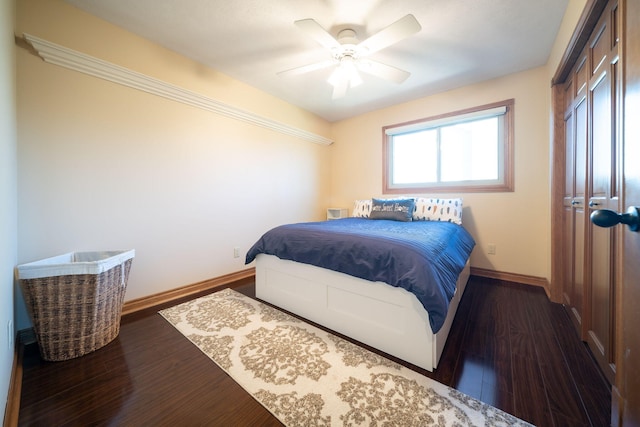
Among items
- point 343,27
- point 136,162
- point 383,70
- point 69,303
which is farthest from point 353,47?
point 69,303

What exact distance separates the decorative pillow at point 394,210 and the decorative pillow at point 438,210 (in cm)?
10

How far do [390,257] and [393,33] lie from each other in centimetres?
157

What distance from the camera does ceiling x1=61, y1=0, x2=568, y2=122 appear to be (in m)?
1.72

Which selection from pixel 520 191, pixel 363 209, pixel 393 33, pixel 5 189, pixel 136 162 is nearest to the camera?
pixel 5 189

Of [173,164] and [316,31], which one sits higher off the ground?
[316,31]

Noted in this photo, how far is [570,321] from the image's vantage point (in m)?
1.75

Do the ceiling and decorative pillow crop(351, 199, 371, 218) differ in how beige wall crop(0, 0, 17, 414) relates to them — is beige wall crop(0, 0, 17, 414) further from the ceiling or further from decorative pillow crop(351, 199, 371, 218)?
decorative pillow crop(351, 199, 371, 218)

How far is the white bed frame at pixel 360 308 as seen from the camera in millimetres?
1333

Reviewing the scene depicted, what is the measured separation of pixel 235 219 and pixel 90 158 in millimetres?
1356

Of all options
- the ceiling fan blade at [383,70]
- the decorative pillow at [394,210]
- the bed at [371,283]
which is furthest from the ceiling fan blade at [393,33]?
the decorative pillow at [394,210]

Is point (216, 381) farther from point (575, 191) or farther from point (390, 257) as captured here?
point (575, 191)

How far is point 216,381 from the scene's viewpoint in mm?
1240

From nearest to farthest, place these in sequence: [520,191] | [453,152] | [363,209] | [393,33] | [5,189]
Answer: [5,189] < [393,33] < [520,191] < [453,152] < [363,209]

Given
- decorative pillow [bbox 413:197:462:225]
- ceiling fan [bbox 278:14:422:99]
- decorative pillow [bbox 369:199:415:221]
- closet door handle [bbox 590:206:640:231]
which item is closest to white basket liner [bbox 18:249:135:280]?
ceiling fan [bbox 278:14:422:99]
